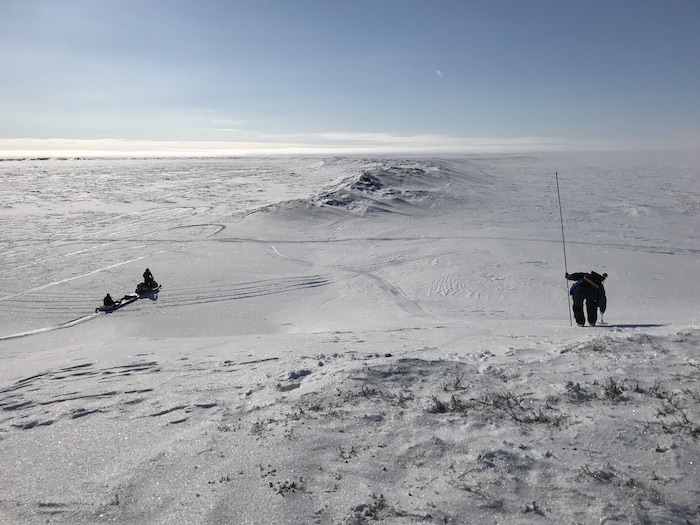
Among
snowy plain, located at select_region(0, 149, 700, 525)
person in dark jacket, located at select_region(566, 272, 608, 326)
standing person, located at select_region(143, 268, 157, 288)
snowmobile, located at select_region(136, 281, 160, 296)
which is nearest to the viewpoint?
snowy plain, located at select_region(0, 149, 700, 525)

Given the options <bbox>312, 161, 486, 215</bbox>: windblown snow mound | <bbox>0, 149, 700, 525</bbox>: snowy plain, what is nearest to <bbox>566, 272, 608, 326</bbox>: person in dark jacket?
<bbox>0, 149, 700, 525</bbox>: snowy plain

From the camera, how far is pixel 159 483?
11.6ft

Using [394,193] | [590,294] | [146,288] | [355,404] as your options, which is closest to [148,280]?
[146,288]

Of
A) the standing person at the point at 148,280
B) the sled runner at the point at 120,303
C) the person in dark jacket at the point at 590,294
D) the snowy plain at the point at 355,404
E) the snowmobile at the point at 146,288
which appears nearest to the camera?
the snowy plain at the point at 355,404

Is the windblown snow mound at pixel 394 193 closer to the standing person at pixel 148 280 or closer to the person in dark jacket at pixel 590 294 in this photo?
the standing person at pixel 148 280

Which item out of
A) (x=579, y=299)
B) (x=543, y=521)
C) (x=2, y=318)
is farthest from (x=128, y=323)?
(x=543, y=521)

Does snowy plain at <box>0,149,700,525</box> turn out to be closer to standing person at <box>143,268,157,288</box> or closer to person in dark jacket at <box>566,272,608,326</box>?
standing person at <box>143,268,157,288</box>

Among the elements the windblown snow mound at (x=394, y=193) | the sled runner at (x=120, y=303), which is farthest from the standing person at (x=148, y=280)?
the windblown snow mound at (x=394, y=193)

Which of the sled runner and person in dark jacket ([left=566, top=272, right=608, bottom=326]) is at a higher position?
person in dark jacket ([left=566, top=272, right=608, bottom=326])

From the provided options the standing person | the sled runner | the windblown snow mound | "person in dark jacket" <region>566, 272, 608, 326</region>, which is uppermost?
the windblown snow mound

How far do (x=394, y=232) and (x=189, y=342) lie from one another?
1775 centimetres

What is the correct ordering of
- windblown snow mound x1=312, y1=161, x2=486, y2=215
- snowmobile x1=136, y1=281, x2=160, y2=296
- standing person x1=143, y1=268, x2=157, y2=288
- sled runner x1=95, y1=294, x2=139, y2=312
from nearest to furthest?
sled runner x1=95, y1=294, x2=139, y2=312
snowmobile x1=136, y1=281, x2=160, y2=296
standing person x1=143, y1=268, x2=157, y2=288
windblown snow mound x1=312, y1=161, x2=486, y2=215

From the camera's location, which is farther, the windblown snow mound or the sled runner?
the windblown snow mound

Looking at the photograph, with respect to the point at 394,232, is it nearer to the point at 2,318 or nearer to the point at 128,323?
the point at 128,323
